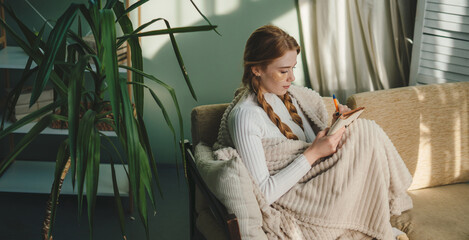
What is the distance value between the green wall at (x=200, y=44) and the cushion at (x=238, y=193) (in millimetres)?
1432

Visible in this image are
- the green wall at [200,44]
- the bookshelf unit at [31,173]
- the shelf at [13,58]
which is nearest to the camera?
the shelf at [13,58]

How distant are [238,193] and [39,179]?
162cm

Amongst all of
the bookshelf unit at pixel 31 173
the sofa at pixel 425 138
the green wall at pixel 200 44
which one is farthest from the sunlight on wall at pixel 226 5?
the sofa at pixel 425 138

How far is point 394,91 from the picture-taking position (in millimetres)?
2066

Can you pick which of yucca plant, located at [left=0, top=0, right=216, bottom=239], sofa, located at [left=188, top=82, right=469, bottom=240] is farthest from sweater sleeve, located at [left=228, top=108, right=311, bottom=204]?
yucca plant, located at [left=0, top=0, right=216, bottom=239]

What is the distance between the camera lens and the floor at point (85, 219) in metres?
2.36

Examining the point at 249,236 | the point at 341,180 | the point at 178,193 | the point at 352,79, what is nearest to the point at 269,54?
the point at 341,180

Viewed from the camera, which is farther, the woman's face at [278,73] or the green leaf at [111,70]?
the woman's face at [278,73]

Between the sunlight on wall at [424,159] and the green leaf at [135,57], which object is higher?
the green leaf at [135,57]

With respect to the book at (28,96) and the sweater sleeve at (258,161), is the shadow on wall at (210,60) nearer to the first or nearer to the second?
the book at (28,96)

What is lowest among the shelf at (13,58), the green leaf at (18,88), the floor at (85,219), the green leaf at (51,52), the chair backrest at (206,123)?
the floor at (85,219)

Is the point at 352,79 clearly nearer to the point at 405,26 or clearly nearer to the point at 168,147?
the point at 405,26

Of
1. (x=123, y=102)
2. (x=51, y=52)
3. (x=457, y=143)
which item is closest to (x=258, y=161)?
(x=123, y=102)

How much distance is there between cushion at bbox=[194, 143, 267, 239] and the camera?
57.9 inches
